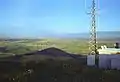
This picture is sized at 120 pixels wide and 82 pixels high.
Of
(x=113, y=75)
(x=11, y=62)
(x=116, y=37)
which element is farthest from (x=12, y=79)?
(x=116, y=37)

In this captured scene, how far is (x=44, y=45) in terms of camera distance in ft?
35.7

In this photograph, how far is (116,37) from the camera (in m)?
11.3

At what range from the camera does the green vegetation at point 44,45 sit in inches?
414

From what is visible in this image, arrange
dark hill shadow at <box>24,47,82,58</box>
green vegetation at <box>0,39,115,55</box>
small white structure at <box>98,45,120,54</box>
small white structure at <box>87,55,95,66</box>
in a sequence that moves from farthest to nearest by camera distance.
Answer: small white structure at <box>98,45,120,54</box>, small white structure at <box>87,55,95,66</box>, dark hill shadow at <box>24,47,82,58</box>, green vegetation at <box>0,39,115,55</box>

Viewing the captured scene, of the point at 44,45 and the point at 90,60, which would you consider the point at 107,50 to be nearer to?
the point at 90,60

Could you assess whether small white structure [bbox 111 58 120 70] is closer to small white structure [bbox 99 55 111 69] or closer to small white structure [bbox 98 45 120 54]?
small white structure [bbox 99 55 111 69]

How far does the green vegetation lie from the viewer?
1051cm

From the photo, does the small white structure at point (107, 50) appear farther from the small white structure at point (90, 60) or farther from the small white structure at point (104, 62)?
the small white structure at point (90, 60)

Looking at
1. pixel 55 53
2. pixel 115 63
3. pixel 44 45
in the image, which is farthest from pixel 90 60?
pixel 44 45

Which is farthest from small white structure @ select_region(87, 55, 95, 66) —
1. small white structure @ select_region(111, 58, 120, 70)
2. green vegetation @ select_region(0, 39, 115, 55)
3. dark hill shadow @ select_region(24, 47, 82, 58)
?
small white structure @ select_region(111, 58, 120, 70)

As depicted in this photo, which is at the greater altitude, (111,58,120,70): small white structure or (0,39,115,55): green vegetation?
(0,39,115,55): green vegetation

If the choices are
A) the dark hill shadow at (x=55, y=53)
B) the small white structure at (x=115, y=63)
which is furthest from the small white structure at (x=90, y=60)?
the small white structure at (x=115, y=63)

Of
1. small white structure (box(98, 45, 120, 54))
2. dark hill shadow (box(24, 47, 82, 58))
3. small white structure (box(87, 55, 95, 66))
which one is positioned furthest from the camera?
small white structure (box(98, 45, 120, 54))

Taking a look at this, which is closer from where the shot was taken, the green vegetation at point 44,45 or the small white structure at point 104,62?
the green vegetation at point 44,45
